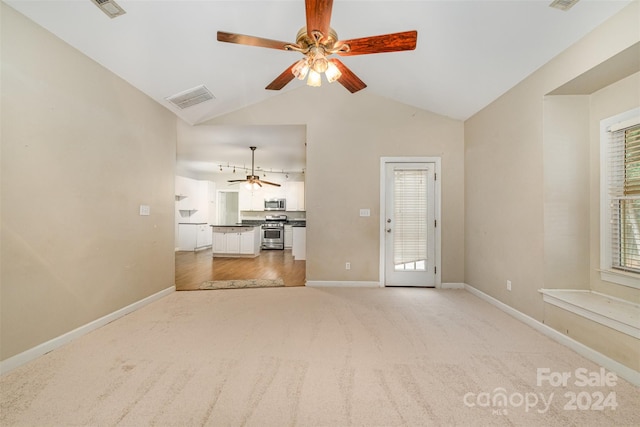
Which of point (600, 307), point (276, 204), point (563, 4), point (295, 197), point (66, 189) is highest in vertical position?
point (563, 4)

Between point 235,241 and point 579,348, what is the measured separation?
6.34 m

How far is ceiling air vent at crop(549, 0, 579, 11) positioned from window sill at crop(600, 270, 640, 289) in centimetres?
218

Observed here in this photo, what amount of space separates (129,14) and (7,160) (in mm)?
1449

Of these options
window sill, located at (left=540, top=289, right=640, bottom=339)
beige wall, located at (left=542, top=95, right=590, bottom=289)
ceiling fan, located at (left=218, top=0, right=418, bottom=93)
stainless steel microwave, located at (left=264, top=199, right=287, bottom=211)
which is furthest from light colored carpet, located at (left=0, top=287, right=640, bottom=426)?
stainless steel microwave, located at (left=264, top=199, right=287, bottom=211)

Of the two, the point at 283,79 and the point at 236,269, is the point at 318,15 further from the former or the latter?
the point at 236,269

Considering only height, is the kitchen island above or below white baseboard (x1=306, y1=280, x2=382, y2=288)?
above

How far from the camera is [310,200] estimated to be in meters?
4.05

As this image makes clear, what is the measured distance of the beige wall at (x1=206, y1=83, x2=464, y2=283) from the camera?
402cm

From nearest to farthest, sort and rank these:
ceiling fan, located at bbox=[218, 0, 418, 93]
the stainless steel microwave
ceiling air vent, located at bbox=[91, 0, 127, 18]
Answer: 1. ceiling fan, located at bbox=[218, 0, 418, 93]
2. ceiling air vent, located at bbox=[91, 0, 127, 18]
3. the stainless steel microwave

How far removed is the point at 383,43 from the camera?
73.4 inches

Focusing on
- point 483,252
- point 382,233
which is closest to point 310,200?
point 382,233

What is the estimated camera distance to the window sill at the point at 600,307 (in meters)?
1.80

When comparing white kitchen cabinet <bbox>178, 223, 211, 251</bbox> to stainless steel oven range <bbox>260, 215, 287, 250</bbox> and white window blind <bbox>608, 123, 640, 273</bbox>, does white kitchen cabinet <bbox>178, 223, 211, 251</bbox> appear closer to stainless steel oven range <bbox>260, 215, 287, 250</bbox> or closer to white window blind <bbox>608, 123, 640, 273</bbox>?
stainless steel oven range <bbox>260, 215, 287, 250</bbox>
